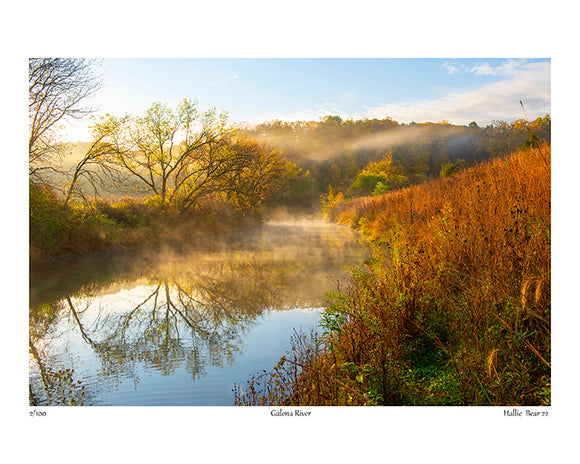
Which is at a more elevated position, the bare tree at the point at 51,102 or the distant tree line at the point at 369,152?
the distant tree line at the point at 369,152

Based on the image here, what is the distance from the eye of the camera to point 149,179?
1399 centimetres

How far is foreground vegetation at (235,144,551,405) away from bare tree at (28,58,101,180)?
625cm

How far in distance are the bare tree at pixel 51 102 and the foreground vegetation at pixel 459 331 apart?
6.25m

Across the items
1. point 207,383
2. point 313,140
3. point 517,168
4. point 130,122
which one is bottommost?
point 207,383

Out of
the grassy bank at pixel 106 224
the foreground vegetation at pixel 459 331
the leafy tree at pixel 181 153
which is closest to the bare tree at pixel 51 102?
the grassy bank at pixel 106 224

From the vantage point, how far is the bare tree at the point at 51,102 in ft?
21.3

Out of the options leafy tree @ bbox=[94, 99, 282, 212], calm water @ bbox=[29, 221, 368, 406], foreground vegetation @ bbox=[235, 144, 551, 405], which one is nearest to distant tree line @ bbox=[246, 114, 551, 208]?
leafy tree @ bbox=[94, 99, 282, 212]

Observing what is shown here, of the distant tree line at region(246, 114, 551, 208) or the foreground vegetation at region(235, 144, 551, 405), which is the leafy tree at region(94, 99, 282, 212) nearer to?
the distant tree line at region(246, 114, 551, 208)

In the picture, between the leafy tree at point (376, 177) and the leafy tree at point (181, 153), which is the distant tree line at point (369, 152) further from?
the leafy tree at point (181, 153)

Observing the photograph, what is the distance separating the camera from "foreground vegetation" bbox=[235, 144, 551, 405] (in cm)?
257

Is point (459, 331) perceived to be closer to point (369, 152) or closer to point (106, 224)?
point (106, 224)

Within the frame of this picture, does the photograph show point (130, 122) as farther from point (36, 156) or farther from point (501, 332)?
point (501, 332)
